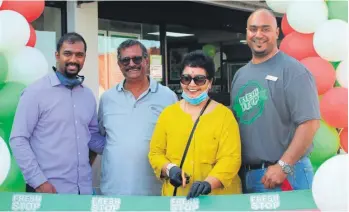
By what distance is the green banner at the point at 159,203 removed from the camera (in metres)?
2.83

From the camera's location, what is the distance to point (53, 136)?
3.24 m

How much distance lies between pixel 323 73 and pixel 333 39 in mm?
355

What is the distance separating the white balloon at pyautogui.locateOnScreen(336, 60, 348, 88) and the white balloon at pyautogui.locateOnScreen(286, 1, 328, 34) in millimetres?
340

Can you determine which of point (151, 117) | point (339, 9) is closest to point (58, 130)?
point (151, 117)

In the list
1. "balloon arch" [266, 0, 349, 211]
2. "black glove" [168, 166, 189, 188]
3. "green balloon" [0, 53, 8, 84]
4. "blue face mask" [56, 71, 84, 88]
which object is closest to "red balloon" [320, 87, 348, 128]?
"balloon arch" [266, 0, 349, 211]

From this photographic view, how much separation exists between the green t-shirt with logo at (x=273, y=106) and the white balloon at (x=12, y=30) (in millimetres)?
1518

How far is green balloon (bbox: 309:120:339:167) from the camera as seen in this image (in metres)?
4.11

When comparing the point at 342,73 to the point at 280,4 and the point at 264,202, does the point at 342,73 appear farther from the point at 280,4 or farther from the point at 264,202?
the point at 264,202

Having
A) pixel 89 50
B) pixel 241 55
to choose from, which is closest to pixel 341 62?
pixel 89 50

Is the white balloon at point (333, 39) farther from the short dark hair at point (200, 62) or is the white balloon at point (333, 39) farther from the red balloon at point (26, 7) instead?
the red balloon at point (26, 7)

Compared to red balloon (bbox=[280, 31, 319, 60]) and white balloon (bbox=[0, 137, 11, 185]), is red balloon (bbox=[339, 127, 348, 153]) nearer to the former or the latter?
red balloon (bbox=[280, 31, 319, 60])

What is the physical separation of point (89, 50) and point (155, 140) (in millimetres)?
4397

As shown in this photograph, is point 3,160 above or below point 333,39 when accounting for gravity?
below

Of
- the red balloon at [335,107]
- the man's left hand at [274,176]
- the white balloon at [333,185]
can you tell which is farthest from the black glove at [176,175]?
A: the red balloon at [335,107]
